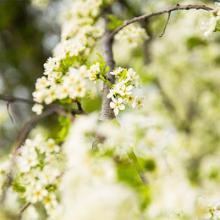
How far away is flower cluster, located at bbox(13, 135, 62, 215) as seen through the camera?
2.46 metres

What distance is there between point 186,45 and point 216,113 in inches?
54.1

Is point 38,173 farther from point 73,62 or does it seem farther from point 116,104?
point 73,62

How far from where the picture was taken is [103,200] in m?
1.45

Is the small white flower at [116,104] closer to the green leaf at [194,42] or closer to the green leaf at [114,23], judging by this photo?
the green leaf at [114,23]

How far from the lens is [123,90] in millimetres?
2619

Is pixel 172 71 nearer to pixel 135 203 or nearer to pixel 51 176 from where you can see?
pixel 51 176

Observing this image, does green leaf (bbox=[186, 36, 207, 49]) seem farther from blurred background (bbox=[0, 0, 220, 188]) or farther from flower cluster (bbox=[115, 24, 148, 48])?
flower cluster (bbox=[115, 24, 148, 48])

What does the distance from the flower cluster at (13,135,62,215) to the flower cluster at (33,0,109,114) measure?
233 millimetres

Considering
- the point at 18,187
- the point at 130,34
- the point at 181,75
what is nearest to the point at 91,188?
the point at 18,187

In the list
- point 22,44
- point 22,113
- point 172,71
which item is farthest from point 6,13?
point 172,71

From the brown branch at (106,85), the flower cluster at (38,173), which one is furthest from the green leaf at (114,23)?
the flower cluster at (38,173)

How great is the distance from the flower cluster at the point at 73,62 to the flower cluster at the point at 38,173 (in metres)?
0.23

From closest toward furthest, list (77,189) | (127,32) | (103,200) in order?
(103,200) → (77,189) → (127,32)

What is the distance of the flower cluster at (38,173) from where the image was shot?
246 cm
